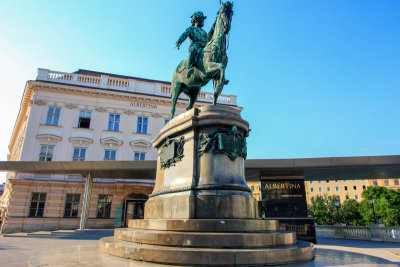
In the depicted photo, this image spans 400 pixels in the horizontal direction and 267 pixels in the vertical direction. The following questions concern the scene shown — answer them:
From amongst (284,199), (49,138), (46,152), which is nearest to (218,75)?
(284,199)

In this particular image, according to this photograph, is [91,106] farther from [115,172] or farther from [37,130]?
[115,172]

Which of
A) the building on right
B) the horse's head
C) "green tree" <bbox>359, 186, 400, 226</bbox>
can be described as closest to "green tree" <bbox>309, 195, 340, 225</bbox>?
"green tree" <bbox>359, 186, 400, 226</bbox>

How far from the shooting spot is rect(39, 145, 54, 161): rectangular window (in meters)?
26.6

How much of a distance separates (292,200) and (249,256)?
47.4 ft

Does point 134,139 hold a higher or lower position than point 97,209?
higher

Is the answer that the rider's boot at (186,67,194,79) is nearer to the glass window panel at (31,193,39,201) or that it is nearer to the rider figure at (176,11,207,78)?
the rider figure at (176,11,207,78)

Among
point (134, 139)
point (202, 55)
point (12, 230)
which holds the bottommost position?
point (12, 230)

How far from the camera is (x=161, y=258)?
4727mm

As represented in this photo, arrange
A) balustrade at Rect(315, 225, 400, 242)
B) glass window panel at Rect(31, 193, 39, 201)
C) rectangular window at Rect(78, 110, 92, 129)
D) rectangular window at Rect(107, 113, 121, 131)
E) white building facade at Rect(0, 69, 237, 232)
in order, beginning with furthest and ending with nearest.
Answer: rectangular window at Rect(107, 113, 121, 131) < rectangular window at Rect(78, 110, 92, 129) < glass window panel at Rect(31, 193, 39, 201) < white building facade at Rect(0, 69, 237, 232) < balustrade at Rect(315, 225, 400, 242)

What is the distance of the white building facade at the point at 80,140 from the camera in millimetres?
25359

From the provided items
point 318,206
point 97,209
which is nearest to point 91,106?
point 97,209

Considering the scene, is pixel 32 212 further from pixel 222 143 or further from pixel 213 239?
pixel 213 239

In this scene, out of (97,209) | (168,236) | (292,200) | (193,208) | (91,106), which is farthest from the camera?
(91,106)

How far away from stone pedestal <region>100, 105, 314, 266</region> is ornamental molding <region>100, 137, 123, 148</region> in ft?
72.1
